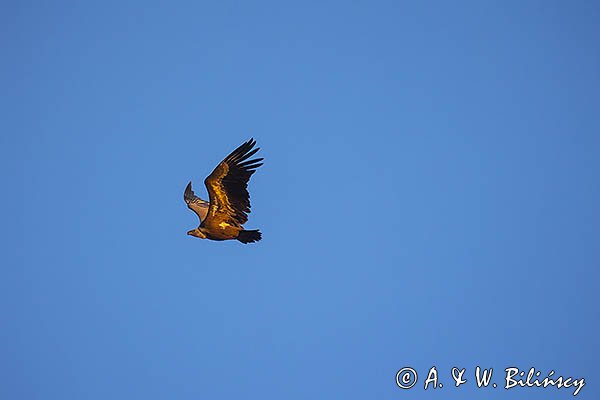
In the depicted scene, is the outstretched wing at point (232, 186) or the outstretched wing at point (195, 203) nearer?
Answer: the outstretched wing at point (232, 186)

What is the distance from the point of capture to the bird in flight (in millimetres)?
23703

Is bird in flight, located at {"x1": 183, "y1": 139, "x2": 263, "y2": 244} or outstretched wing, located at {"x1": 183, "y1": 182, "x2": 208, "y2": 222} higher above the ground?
outstretched wing, located at {"x1": 183, "y1": 182, "x2": 208, "y2": 222}

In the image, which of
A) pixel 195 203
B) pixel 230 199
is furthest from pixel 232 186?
pixel 195 203

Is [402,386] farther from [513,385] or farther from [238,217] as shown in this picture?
[238,217]

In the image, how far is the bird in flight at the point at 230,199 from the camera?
77.8 ft

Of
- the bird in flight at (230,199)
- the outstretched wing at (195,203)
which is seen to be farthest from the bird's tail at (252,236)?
the outstretched wing at (195,203)

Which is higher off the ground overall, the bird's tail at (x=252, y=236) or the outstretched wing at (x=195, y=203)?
the outstretched wing at (x=195, y=203)

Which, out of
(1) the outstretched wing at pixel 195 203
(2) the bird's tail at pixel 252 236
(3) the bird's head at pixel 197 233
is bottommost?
(2) the bird's tail at pixel 252 236

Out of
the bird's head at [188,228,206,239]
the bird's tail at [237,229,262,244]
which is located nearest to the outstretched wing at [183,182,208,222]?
the bird's head at [188,228,206,239]

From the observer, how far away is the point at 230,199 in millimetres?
23953

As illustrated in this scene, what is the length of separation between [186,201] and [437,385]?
Answer: 7.62 m

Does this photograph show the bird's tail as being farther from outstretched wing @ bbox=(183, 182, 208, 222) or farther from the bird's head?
outstretched wing @ bbox=(183, 182, 208, 222)

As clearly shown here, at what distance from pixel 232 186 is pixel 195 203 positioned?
2.95 meters

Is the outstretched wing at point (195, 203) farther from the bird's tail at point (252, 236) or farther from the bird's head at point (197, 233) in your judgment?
the bird's tail at point (252, 236)
